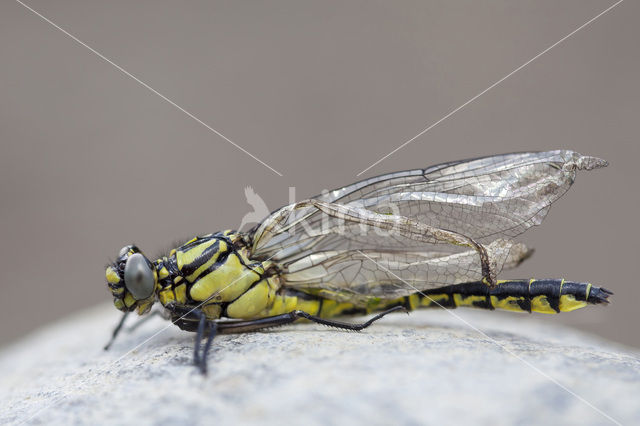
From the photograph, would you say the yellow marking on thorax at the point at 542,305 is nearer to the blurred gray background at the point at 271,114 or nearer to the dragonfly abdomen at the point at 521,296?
the dragonfly abdomen at the point at 521,296

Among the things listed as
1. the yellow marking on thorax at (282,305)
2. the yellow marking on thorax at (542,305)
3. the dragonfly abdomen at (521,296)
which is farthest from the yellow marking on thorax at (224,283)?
the yellow marking on thorax at (542,305)

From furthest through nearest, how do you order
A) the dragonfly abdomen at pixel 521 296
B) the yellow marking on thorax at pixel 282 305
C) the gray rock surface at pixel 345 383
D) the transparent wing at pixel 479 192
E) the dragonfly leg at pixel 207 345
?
the yellow marking on thorax at pixel 282 305 < the dragonfly abdomen at pixel 521 296 < the transparent wing at pixel 479 192 < the dragonfly leg at pixel 207 345 < the gray rock surface at pixel 345 383

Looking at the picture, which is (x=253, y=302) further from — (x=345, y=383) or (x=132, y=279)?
(x=345, y=383)

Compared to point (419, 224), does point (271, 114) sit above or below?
above

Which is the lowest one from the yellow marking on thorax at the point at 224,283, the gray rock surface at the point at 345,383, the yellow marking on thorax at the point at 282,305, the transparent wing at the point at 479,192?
the gray rock surface at the point at 345,383

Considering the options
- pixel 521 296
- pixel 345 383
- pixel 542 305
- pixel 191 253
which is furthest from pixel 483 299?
pixel 191 253

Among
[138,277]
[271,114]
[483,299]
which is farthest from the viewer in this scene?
[271,114]

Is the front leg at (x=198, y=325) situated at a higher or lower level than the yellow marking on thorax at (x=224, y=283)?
lower

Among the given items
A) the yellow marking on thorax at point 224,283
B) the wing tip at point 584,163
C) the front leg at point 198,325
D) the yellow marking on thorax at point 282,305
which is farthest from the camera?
the yellow marking on thorax at point 282,305
